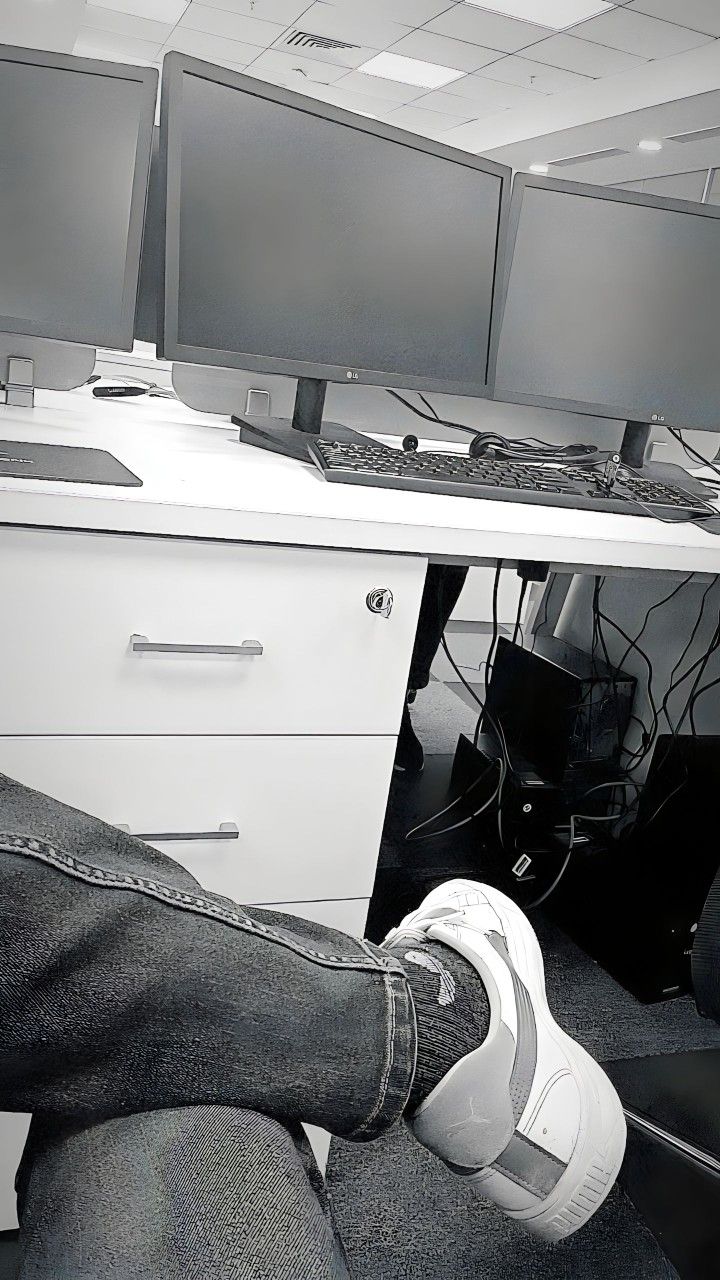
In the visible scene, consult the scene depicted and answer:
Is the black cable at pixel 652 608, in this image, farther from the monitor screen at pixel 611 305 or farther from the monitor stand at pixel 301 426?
the monitor stand at pixel 301 426

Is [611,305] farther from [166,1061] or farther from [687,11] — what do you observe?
[687,11]

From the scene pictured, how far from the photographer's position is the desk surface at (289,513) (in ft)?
2.51

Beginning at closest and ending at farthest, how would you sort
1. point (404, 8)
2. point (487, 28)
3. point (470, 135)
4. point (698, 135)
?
point (404, 8)
point (487, 28)
point (698, 135)
point (470, 135)

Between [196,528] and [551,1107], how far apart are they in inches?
20.9

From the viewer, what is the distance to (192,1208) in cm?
49

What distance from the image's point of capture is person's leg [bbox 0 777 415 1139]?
0.49 m

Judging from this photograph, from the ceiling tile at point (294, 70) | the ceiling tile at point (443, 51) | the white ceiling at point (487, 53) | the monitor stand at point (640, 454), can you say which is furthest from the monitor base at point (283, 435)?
the ceiling tile at point (294, 70)

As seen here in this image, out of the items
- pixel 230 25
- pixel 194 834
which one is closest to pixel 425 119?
pixel 230 25

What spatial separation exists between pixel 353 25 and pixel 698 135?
233cm

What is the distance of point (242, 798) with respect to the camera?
91cm

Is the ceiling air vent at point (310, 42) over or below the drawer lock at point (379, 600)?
over

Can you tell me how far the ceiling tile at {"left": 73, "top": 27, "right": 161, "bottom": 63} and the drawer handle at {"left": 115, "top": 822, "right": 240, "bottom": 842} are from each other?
7455mm

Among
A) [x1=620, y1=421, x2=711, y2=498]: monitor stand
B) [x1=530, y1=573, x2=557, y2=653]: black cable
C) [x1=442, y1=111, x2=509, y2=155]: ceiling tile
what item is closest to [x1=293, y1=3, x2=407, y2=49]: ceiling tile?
[x1=442, y1=111, x2=509, y2=155]: ceiling tile

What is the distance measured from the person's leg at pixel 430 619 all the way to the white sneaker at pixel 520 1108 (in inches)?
34.0
